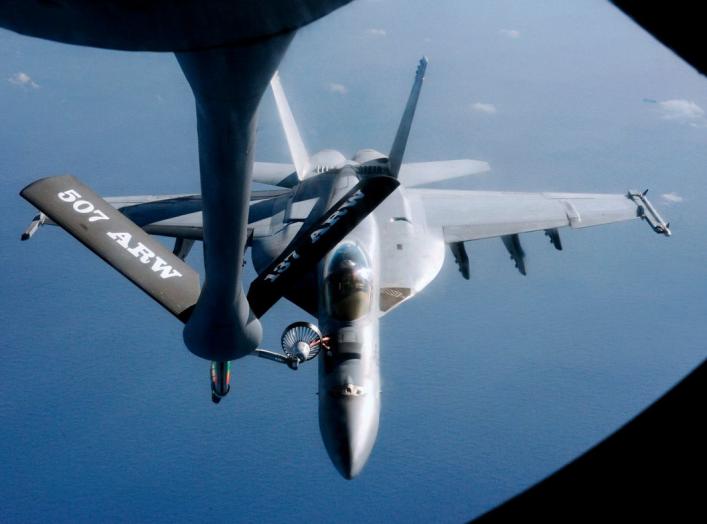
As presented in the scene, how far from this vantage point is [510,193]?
15.2m

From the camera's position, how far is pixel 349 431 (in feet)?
25.6

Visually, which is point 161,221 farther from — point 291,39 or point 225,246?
point 291,39

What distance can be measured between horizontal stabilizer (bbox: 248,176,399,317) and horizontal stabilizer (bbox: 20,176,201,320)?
492 mm

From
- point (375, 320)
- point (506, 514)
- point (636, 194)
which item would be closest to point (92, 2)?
point (506, 514)

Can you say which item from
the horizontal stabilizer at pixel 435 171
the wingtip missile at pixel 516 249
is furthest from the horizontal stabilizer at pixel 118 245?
the horizontal stabilizer at pixel 435 171

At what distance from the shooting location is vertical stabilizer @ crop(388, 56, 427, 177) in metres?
13.4

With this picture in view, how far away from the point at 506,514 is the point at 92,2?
7.45ft

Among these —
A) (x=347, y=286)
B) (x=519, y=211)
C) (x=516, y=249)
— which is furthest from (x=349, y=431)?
(x=519, y=211)

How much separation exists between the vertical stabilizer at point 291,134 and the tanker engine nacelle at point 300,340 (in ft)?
27.6

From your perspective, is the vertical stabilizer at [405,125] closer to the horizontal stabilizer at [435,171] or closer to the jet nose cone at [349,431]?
the horizontal stabilizer at [435,171]

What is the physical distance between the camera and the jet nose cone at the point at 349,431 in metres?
7.78

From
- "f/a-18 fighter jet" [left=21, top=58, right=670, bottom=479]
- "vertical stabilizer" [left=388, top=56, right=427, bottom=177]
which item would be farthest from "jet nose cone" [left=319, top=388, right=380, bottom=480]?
"vertical stabilizer" [left=388, top=56, right=427, bottom=177]

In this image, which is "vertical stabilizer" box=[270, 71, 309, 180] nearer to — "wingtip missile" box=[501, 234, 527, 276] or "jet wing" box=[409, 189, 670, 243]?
"jet wing" box=[409, 189, 670, 243]

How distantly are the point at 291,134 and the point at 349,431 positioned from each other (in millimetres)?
8704
